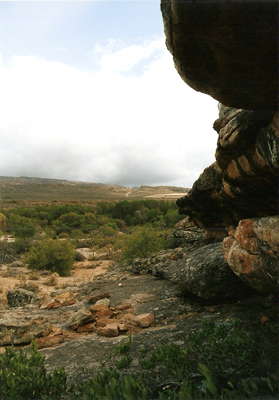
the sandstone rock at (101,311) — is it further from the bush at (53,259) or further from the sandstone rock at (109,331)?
the bush at (53,259)

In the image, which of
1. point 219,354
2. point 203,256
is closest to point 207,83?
point 219,354

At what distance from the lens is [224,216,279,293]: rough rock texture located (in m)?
5.76

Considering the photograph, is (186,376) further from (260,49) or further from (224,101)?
(260,49)

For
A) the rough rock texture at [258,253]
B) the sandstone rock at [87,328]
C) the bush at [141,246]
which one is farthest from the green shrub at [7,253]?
the rough rock texture at [258,253]

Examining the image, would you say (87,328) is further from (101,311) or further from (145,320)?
(145,320)

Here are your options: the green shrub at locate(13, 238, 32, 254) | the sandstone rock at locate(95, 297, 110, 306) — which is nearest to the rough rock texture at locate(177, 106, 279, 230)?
the sandstone rock at locate(95, 297, 110, 306)

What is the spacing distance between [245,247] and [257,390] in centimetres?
325

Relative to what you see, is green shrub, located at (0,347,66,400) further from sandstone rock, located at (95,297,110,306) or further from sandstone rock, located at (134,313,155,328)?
sandstone rock, located at (95,297,110,306)

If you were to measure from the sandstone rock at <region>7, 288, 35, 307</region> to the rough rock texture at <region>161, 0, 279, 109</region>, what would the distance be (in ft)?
35.2

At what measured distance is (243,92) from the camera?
14.5 feet

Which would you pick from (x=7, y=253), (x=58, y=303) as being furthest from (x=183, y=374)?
(x=7, y=253)

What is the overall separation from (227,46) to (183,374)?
14.6ft

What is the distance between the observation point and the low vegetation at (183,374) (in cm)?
394

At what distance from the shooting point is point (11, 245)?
26.1 m
